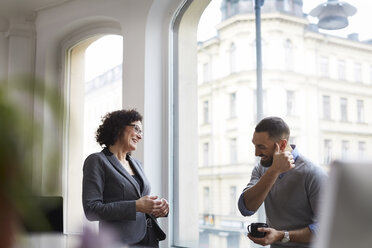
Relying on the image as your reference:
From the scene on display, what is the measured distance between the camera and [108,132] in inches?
125

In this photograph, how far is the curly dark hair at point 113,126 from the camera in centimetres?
315

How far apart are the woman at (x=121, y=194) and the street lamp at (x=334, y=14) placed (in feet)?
5.03

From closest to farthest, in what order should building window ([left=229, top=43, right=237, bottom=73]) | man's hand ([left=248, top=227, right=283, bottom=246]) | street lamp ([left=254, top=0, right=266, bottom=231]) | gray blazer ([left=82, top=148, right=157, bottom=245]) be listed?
man's hand ([left=248, top=227, right=283, bottom=246]) < gray blazer ([left=82, top=148, right=157, bottom=245]) < street lamp ([left=254, top=0, right=266, bottom=231]) < building window ([left=229, top=43, right=237, bottom=73])

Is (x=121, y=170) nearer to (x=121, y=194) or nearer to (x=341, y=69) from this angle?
(x=121, y=194)

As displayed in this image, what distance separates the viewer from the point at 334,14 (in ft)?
11.5

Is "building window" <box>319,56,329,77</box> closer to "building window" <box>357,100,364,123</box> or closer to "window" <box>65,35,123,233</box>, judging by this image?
"building window" <box>357,100,364,123</box>

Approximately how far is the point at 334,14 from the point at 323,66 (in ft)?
1.16

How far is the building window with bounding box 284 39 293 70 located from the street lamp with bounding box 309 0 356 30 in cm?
31

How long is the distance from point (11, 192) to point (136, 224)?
251 centimetres

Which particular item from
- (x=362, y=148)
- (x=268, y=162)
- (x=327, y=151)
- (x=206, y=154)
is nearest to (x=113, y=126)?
(x=268, y=162)

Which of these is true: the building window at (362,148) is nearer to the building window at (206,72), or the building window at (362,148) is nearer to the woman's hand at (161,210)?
the woman's hand at (161,210)

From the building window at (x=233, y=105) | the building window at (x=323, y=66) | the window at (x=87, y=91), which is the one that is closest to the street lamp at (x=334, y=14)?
the building window at (x=323, y=66)

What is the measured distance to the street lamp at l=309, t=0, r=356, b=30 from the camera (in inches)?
137

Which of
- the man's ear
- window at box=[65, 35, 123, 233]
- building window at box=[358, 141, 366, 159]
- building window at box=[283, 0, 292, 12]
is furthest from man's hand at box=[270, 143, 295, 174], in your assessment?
window at box=[65, 35, 123, 233]
